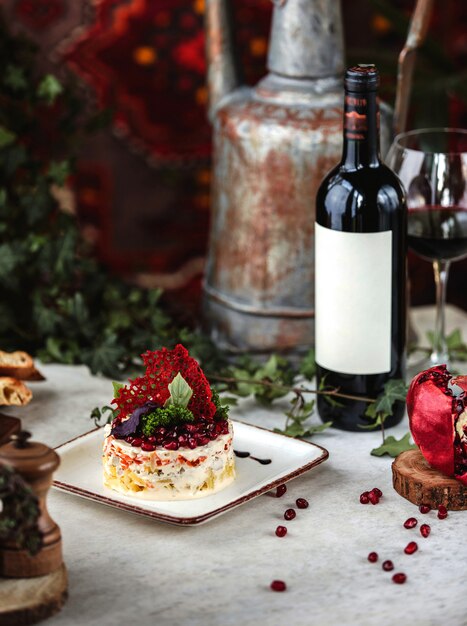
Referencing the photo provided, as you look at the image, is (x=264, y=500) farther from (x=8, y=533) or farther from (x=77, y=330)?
(x=77, y=330)

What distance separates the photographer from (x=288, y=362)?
153 centimetres

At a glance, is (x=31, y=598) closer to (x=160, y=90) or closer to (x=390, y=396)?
→ (x=390, y=396)

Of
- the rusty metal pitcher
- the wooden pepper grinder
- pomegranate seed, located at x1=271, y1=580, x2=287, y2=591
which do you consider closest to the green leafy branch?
the rusty metal pitcher

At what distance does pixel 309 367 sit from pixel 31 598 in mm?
637

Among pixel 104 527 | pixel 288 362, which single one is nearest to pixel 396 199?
pixel 288 362

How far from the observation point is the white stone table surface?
3.10 feet

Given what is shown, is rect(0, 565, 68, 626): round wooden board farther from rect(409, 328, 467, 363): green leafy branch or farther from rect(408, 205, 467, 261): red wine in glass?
rect(409, 328, 467, 363): green leafy branch

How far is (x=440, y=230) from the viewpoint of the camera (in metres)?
Result: 1.36

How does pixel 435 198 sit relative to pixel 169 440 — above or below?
above

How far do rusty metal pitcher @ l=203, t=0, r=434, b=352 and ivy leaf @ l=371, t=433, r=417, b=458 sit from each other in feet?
1.10

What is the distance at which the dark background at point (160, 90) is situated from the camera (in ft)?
6.50

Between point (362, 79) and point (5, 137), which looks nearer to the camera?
point (362, 79)

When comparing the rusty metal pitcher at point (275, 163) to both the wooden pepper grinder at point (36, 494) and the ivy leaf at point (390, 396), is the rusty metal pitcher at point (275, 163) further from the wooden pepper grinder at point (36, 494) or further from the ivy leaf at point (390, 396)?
the wooden pepper grinder at point (36, 494)

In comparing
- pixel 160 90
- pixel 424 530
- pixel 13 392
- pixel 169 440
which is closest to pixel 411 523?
Answer: pixel 424 530
